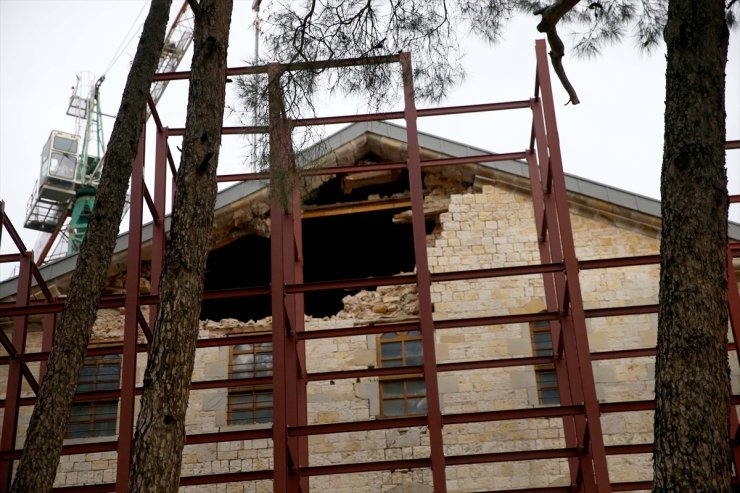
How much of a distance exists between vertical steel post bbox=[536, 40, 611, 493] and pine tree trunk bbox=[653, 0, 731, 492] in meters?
2.91

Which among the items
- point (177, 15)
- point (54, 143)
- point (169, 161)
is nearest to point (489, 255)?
point (169, 161)

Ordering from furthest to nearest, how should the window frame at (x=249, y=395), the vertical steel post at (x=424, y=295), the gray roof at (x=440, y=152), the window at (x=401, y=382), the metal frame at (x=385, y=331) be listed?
1. the gray roof at (x=440, y=152)
2. the window frame at (x=249, y=395)
3. the window at (x=401, y=382)
4. the metal frame at (x=385, y=331)
5. the vertical steel post at (x=424, y=295)

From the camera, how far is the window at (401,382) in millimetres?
13781

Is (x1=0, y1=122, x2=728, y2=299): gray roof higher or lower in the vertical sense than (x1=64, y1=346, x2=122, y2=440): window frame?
higher

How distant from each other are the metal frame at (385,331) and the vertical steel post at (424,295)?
12mm

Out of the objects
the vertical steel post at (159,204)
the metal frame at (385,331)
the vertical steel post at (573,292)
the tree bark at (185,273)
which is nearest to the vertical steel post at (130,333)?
the metal frame at (385,331)

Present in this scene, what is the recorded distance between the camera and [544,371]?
45.0 ft

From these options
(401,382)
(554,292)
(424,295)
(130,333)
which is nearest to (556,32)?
(424,295)

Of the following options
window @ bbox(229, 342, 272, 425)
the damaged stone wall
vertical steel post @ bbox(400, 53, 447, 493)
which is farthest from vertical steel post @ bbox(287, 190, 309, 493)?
window @ bbox(229, 342, 272, 425)

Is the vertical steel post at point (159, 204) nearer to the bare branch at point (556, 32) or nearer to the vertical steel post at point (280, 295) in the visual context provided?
the vertical steel post at point (280, 295)

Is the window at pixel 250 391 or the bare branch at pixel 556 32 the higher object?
the bare branch at pixel 556 32

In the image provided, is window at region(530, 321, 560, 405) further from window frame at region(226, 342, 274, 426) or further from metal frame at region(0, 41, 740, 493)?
window frame at region(226, 342, 274, 426)

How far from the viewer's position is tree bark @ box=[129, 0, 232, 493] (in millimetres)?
6945

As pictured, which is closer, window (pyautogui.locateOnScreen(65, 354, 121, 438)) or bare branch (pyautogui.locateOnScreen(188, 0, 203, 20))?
bare branch (pyautogui.locateOnScreen(188, 0, 203, 20))
